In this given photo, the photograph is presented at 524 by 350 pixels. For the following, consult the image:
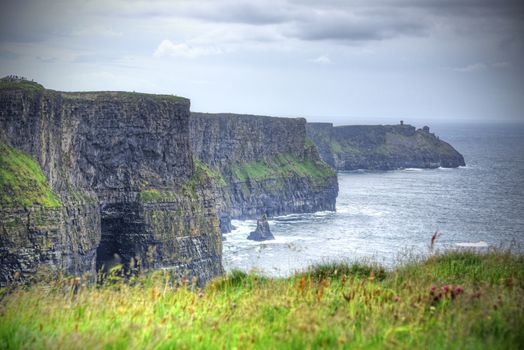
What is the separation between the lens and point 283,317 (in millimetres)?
12781

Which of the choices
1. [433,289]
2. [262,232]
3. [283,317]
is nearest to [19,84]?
[283,317]

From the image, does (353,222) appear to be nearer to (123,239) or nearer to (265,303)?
(123,239)

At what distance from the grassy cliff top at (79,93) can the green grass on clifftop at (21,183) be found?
543 cm

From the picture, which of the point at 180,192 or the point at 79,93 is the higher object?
the point at 79,93

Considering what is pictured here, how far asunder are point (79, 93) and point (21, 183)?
69.1 ft

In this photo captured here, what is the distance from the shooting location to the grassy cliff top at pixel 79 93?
65938 millimetres

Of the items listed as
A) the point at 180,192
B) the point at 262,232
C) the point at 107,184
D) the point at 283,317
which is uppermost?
the point at 283,317

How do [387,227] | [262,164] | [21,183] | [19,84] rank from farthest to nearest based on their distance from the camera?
[262,164] → [387,227] → [19,84] → [21,183]

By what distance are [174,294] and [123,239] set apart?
66.1m

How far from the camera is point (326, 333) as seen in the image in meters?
11.4

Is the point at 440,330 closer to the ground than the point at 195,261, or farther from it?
farther from it

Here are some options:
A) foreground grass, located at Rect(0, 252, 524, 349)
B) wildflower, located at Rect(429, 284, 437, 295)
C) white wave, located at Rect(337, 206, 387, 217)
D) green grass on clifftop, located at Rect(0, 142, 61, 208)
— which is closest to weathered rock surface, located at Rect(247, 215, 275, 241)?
white wave, located at Rect(337, 206, 387, 217)

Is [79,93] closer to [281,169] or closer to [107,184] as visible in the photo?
[107,184]

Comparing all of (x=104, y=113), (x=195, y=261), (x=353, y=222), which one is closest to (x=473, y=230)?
(x=353, y=222)
